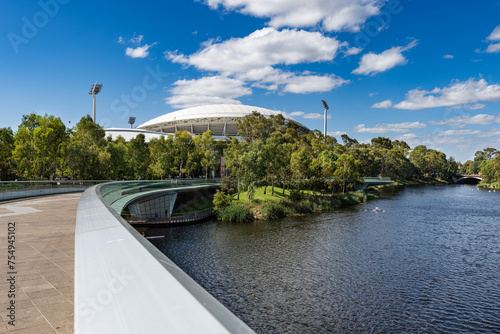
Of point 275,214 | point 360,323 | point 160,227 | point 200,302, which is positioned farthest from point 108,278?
point 275,214

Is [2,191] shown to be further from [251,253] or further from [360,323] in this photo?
[360,323]

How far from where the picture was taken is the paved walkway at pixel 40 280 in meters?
4.59

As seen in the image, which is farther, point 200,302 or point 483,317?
point 483,317

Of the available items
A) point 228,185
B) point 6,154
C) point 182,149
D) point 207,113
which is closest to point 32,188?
point 6,154

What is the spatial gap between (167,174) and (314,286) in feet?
174

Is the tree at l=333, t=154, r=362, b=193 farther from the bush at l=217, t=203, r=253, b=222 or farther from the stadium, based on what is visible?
the stadium

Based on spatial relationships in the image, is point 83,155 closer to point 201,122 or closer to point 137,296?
point 137,296

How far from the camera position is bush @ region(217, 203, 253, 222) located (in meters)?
Result: 45.6

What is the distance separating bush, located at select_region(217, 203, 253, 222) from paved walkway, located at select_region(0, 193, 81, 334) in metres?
34.9

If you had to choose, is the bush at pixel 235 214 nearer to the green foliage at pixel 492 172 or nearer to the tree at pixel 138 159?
the tree at pixel 138 159

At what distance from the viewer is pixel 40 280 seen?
6180 millimetres

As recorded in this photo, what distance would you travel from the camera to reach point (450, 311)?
18.3 metres

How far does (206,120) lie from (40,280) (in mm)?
123942

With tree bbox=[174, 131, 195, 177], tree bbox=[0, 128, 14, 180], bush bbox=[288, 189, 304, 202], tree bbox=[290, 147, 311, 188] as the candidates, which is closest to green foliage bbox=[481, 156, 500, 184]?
tree bbox=[290, 147, 311, 188]
